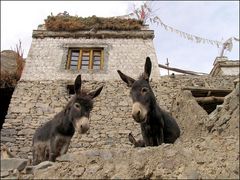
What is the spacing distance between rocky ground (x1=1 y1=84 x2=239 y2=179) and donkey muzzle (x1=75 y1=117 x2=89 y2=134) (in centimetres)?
103

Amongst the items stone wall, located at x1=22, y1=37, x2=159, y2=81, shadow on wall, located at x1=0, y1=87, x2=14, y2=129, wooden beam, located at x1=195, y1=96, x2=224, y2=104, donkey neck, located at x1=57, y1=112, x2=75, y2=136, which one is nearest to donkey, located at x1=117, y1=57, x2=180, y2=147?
donkey neck, located at x1=57, y1=112, x2=75, y2=136

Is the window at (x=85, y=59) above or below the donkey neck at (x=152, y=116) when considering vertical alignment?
above

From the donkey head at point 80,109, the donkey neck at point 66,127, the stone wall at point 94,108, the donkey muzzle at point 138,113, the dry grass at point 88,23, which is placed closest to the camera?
the donkey muzzle at point 138,113

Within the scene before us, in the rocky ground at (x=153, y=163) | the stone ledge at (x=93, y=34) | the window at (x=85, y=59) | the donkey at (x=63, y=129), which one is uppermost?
the stone ledge at (x=93, y=34)

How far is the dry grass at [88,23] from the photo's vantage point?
13.6 metres

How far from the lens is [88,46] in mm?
Result: 13078

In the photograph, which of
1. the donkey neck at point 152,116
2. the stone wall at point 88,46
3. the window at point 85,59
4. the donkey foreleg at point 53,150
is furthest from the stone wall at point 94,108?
the donkey neck at point 152,116

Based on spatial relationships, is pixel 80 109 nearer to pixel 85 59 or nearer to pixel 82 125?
pixel 82 125

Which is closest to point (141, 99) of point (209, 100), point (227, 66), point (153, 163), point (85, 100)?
point (85, 100)

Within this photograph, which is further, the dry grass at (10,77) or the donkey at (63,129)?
the dry grass at (10,77)

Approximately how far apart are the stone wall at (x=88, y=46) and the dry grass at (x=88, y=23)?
640 millimetres

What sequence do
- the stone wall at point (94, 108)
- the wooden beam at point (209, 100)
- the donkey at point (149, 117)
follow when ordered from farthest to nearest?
the wooden beam at point (209, 100) → the stone wall at point (94, 108) → the donkey at point (149, 117)

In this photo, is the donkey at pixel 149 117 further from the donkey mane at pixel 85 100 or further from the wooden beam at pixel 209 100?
the wooden beam at pixel 209 100

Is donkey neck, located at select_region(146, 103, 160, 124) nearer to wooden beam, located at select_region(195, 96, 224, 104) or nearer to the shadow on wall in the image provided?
wooden beam, located at select_region(195, 96, 224, 104)
